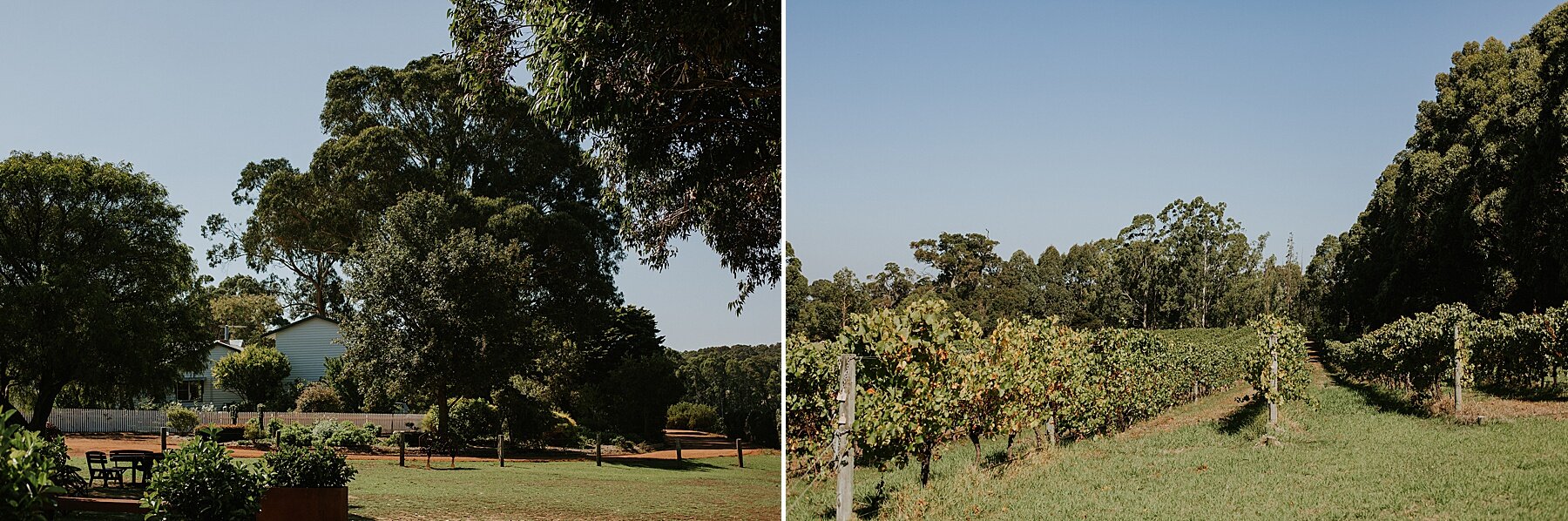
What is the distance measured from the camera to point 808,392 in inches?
171

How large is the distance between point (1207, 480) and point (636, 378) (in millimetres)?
3776

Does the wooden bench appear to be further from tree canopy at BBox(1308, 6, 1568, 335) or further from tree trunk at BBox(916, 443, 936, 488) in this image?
tree canopy at BBox(1308, 6, 1568, 335)

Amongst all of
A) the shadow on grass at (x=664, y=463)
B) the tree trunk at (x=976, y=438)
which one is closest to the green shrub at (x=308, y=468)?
the shadow on grass at (x=664, y=463)

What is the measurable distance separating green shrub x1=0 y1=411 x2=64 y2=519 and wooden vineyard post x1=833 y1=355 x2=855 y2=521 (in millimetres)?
2686

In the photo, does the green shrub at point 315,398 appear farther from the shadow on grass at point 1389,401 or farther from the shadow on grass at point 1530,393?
the shadow on grass at point 1530,393

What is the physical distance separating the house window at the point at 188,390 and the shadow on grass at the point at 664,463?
259 cm

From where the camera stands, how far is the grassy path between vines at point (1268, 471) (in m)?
2.74

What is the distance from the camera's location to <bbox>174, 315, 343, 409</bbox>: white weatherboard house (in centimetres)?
437

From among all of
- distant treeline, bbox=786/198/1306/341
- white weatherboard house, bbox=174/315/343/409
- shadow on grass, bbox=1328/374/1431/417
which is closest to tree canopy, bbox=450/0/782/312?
distant treeline, bbox=786/198/1306/341

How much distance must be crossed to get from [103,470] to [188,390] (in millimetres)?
464

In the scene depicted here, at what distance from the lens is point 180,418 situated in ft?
14.5

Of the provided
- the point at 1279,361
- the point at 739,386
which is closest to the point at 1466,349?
the point at 1279,361

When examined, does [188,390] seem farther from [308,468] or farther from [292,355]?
[308,468]

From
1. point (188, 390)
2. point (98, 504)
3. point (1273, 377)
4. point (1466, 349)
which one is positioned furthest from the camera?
point (188, 390)
